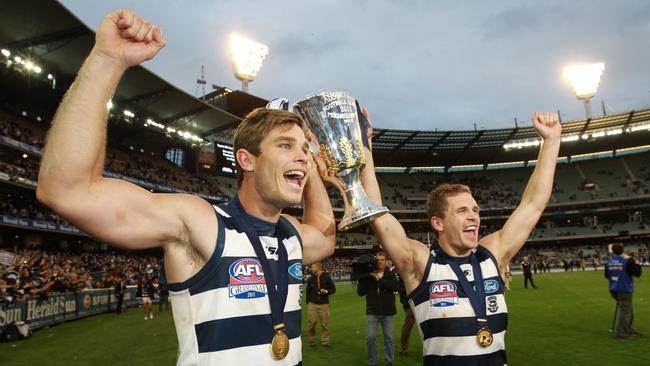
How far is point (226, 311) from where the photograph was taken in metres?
1.77

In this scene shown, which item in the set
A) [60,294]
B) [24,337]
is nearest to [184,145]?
[60,294]

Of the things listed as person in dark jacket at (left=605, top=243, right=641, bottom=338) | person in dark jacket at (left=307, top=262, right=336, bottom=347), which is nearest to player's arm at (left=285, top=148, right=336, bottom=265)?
person in dark jacket at (left=307, top=262, right=336, bottom=347)

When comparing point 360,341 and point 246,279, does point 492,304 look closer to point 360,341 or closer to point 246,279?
point 246,279

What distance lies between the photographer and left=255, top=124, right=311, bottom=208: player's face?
1.99 meters

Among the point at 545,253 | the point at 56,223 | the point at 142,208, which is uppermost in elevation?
the point at 56,223

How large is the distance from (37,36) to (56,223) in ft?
39.4

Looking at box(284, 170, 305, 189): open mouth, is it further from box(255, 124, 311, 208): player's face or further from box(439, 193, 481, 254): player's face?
box(439, 193, 481, 254): player's face

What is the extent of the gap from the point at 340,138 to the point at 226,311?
3.25 ft

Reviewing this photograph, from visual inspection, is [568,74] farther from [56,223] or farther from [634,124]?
[56,223]

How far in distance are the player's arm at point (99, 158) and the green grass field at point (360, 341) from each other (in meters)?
7.42

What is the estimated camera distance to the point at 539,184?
11.6 feet

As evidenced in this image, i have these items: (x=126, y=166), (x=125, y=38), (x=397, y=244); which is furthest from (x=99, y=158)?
(x=126, y=166)

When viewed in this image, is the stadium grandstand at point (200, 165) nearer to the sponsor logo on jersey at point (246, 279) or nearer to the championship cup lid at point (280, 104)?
the championship cup lid at point (280, 104)

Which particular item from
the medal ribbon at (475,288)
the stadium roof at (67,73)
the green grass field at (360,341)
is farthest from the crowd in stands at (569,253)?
the medal ribbon at (475,288)
